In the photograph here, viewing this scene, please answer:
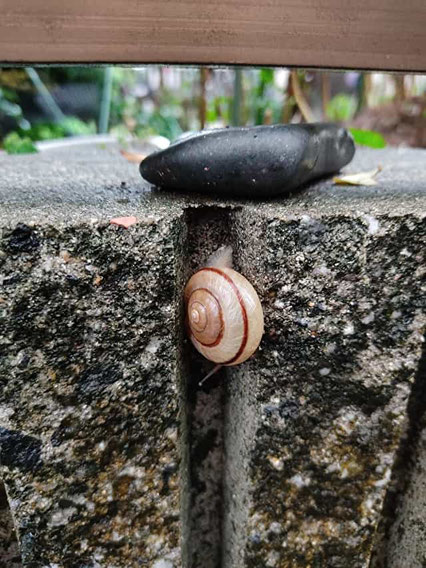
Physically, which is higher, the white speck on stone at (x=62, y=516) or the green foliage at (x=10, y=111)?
the green foliage at (x=10, y=111)

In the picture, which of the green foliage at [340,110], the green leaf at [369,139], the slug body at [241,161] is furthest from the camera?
the green foliage at [340,110]

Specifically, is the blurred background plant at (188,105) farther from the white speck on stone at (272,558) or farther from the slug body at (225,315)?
the white speck on stone at (272,558)

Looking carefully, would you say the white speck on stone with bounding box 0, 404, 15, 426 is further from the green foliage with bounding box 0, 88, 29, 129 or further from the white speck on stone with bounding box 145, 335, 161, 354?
the green foliage with bounding box 0, 88, 29, 129

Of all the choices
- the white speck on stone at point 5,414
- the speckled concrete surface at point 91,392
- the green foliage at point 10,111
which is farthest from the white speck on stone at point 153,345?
the green foliage at point 10,111

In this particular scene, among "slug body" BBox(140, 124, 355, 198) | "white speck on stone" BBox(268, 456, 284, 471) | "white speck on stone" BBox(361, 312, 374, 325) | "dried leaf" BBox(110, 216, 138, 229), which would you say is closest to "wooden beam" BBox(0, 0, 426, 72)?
"slug body" BBox(140, 124, 355, 198)

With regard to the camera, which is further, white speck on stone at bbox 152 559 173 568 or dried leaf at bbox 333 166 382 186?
dried leaf at bbox 333 166 382 186

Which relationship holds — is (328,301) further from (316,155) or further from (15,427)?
(15,427)

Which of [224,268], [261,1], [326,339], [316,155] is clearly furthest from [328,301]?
[261,1]

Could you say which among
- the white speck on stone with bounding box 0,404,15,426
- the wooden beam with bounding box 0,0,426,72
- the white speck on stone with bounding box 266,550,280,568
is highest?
the wooden beam with bounding box 0,0,426,72
